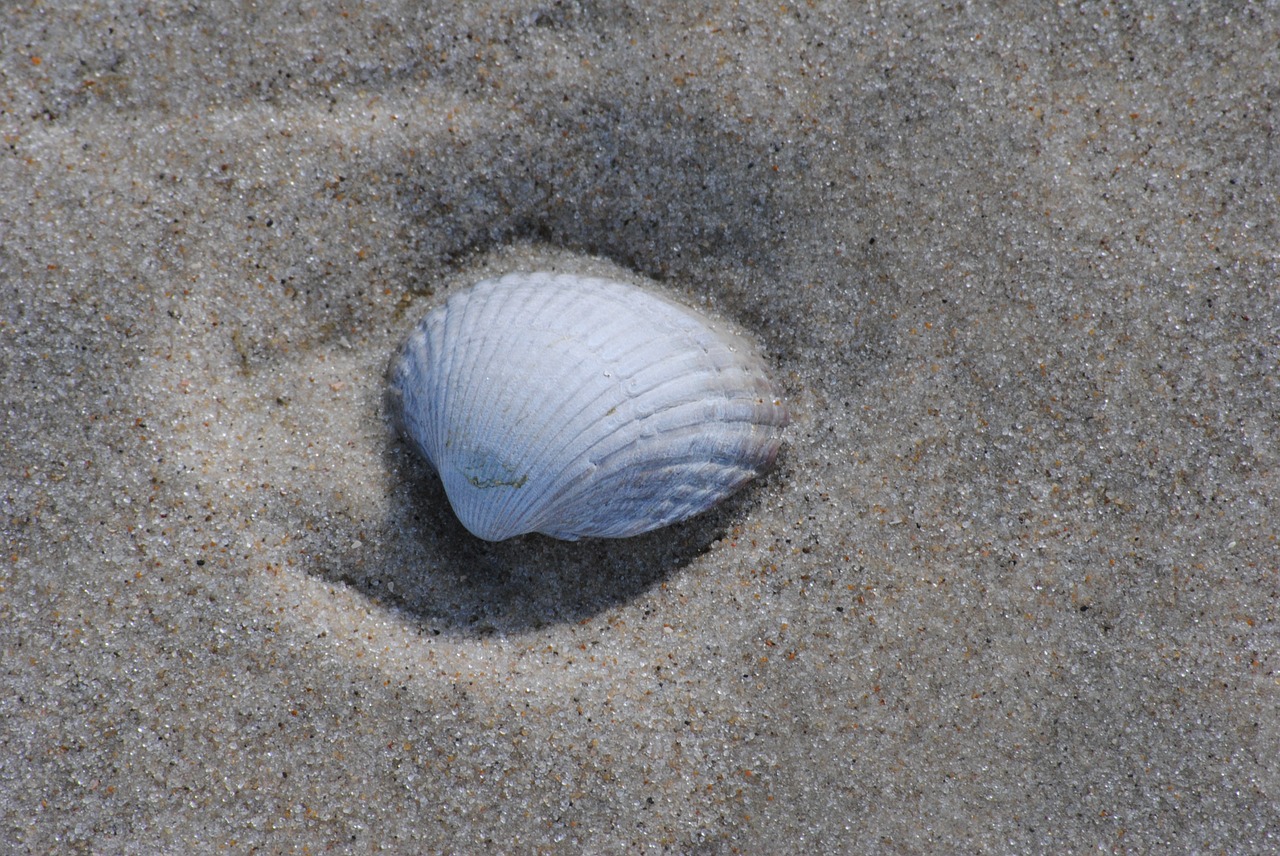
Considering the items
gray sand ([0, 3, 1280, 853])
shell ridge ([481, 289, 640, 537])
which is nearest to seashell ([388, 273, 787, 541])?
shell ridge ([481, 289, 640, 537])

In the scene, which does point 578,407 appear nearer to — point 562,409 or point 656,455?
point 562,409

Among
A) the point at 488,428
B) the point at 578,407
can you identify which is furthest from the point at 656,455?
the point at 488,428

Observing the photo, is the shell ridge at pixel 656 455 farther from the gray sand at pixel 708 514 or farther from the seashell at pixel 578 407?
the gray sand at pixel 708 514

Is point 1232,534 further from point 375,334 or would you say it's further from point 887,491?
point 375,334

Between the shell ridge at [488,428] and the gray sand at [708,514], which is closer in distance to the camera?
the shell ridge at [488,428]

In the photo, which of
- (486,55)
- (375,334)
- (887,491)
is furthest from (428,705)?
(486,55)

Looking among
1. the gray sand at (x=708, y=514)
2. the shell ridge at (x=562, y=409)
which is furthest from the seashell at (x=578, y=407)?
the gray sand at (x=708, y=514)
